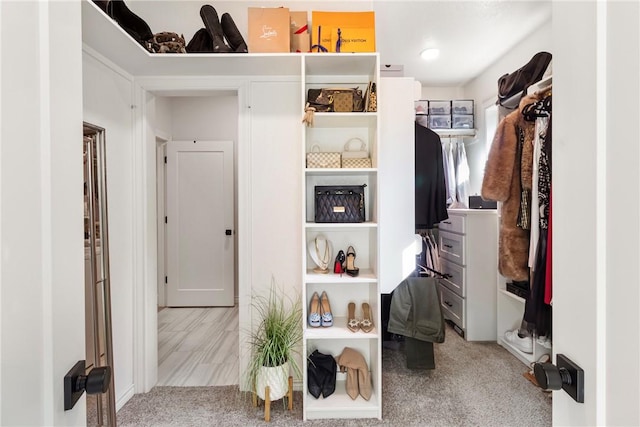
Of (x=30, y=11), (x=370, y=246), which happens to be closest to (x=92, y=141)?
(x=30, y=11)

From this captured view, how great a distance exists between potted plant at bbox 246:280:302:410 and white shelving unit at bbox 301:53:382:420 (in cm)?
12

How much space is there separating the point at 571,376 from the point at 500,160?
1973 millimetres

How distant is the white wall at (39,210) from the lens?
0.45m

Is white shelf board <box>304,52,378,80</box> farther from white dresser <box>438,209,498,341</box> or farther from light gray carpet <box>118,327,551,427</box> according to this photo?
light gray carpet <box>118,327,551,427</box>

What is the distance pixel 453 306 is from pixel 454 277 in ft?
0.96

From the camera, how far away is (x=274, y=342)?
76.0 inches

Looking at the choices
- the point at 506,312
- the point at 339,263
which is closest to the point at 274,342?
the point at 339,263

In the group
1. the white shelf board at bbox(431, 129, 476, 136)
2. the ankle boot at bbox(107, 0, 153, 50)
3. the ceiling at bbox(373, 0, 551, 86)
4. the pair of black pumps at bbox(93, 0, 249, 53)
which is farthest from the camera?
the white shelf board at bbox(431, 129, 476, 136)

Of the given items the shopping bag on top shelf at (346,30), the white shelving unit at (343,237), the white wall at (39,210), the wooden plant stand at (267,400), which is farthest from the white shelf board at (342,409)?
the shopping bag on top shelf at (346,30)

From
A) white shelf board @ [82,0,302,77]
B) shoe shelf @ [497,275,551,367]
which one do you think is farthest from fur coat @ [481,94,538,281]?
white shelf board @ [82,0,302,77]

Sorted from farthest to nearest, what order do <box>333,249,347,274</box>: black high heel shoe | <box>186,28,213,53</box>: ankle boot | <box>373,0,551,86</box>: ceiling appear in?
<box>373,0,551,86</box>: ceiling, <box>333,249,347,274</box>: black high heel shoe, <box>186,28,213,53</box>: ankle boot

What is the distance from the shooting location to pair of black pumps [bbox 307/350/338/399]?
6.53ft

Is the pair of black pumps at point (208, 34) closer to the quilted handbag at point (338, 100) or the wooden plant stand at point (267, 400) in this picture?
the quilted handbag at point (338, 100)

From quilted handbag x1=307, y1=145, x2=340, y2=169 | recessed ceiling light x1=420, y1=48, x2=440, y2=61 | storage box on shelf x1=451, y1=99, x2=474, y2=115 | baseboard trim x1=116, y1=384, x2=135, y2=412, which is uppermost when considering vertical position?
recessed ceiling light x1=420, y1=48, x2=440, y2=61
